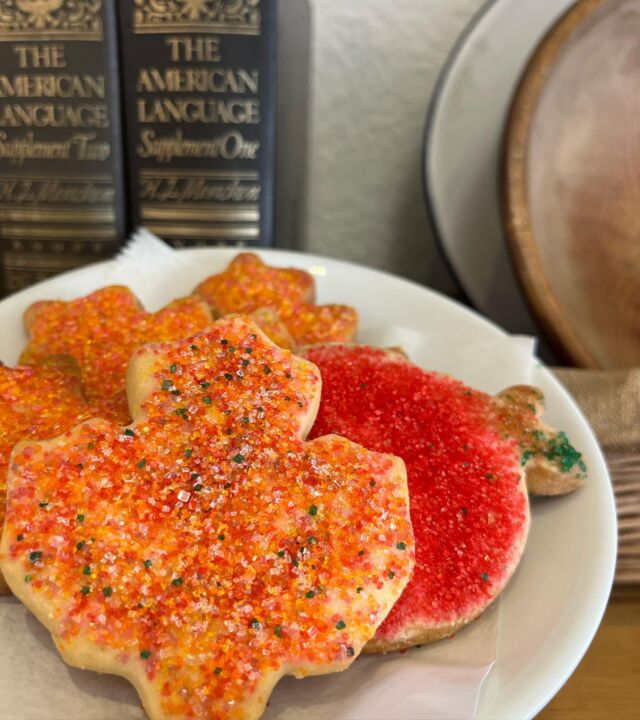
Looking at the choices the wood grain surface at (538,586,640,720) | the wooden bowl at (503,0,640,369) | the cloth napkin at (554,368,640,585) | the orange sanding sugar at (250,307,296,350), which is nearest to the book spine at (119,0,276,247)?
the orange sanding sugar at (250,307,296,350)

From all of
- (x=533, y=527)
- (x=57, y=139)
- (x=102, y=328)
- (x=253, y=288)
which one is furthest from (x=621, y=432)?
(x=57, y=139)

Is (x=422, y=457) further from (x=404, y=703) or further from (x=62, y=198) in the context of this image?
(x=62, y=198)

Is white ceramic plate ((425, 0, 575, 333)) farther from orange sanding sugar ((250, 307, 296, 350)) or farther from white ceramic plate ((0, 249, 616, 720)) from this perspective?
orange sanding sugar ((250, 307, 296, 350))

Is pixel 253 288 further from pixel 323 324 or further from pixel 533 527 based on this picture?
pixel 533 527

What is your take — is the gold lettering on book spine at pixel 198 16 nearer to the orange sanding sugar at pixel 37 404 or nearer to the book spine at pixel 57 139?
the book spine at pixel 57 139

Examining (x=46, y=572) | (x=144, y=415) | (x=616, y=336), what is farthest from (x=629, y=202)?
(x=46, y=572)

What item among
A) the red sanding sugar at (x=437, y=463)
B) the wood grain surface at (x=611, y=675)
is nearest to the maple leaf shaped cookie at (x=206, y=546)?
the red sanding sugar at (x=437, y=463)
